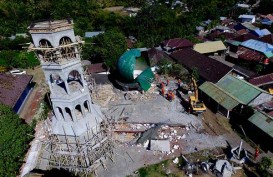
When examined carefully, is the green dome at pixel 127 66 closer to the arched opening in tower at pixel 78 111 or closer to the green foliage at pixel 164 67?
the green foliage at pixel 164 67

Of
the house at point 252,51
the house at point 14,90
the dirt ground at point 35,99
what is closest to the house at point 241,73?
the house at point 252,51

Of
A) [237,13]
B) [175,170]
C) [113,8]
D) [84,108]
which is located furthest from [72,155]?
[113,8]

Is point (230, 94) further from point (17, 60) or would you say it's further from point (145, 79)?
point (17, 60)

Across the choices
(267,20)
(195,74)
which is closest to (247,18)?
(267,20)

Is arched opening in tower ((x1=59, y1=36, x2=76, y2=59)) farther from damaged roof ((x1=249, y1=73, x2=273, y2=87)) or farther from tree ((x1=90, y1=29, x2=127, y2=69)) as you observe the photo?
damaged roof ((x1=249, y1=73, x2=273, y2=87))

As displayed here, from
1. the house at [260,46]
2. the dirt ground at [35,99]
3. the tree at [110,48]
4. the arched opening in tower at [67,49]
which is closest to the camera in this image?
the arched opening in tower at [67,49]

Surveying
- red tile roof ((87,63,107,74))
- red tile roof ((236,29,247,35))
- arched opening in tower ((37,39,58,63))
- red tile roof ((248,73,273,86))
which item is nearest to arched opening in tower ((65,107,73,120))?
arched opening in tower ((37,39,58,63))

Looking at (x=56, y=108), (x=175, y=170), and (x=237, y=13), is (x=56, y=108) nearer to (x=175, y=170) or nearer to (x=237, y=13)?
(x=175, y=170)
